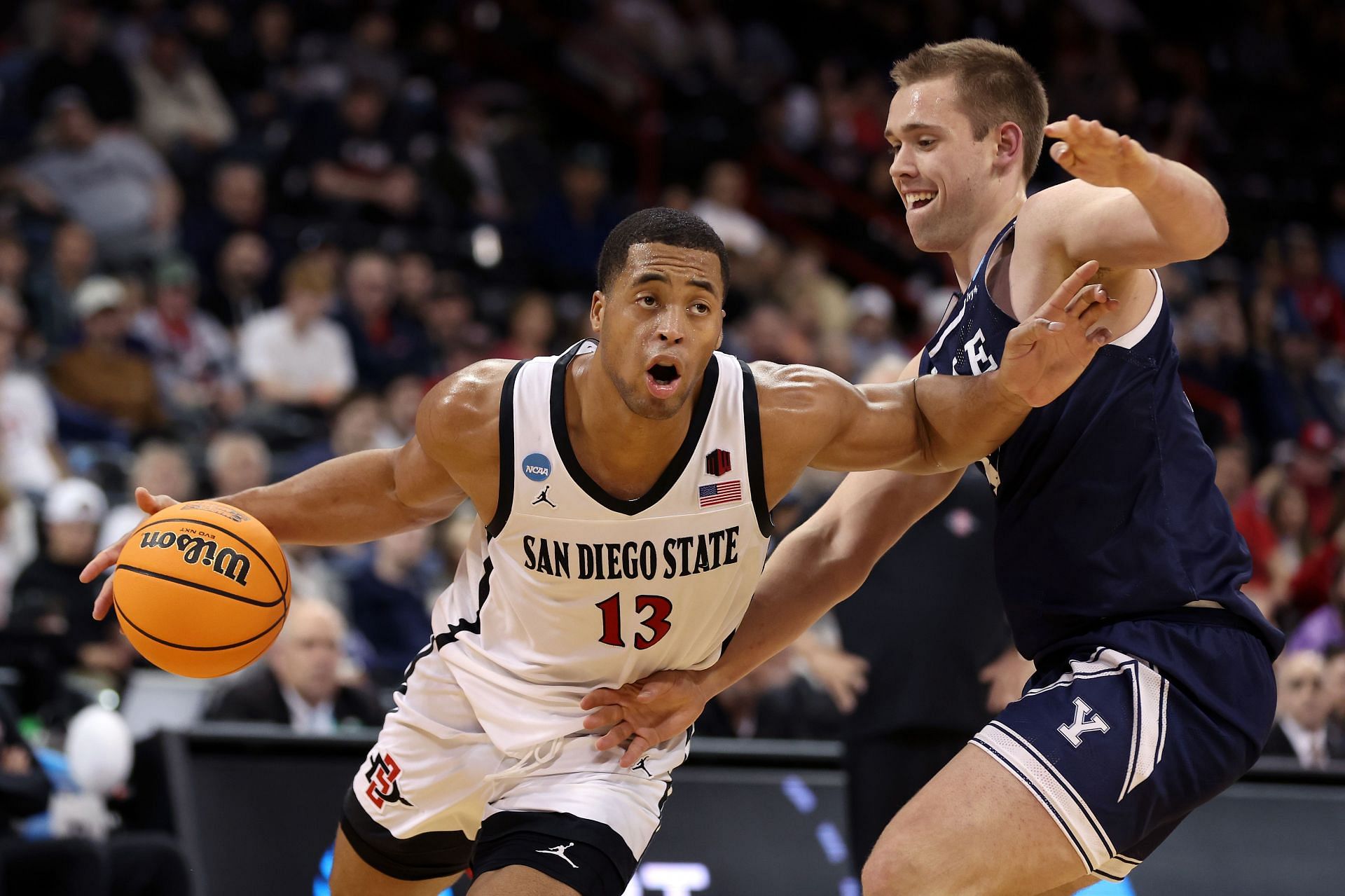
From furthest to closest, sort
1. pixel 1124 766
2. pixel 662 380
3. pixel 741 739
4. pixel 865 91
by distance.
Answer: pixel 865 91
pixel 741 739
pixel 662 380
pixel 1124 766

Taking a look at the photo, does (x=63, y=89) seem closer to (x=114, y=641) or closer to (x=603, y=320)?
(x=114, y=641)

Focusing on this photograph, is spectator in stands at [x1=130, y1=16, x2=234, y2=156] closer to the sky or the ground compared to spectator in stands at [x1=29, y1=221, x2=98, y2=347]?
closer to the sky

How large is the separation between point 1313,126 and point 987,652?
14.5 m

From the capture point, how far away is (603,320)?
3852mm

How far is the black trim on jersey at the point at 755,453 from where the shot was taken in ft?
12.6

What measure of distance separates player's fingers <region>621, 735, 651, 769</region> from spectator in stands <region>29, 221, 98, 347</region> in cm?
706

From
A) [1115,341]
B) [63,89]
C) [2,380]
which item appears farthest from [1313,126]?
[1115,341]

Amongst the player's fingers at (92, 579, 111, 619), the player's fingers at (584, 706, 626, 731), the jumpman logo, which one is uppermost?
the player's fingers at (92, 579, 111, 619)

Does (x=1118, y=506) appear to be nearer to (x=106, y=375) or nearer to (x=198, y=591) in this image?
(x=198, y=591)

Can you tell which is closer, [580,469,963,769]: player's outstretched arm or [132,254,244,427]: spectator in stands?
[580,469,963,769]: player's outstretched arm

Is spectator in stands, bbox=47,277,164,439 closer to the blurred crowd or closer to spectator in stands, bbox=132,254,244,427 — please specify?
the blurred crowd

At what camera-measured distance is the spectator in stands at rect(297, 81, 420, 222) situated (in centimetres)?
1208

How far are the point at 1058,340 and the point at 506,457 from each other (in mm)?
1336

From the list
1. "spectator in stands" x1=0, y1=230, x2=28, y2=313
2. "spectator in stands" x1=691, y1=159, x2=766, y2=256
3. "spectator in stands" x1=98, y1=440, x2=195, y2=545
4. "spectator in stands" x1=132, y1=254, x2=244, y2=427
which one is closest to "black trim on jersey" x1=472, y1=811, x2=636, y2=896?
"spectator in stands" x1=98, y1=440, x2=195, y2=545
